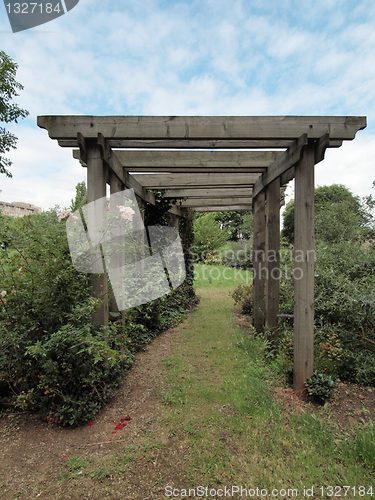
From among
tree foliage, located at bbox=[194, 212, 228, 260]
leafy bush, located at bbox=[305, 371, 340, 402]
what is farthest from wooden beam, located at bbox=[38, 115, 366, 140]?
tree foliage, located at bbox=[194, 212, 228, 260]

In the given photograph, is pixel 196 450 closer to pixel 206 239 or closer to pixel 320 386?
pixel 320 386

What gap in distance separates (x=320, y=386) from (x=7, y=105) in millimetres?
13326

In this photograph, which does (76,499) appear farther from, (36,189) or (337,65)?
(36,189)

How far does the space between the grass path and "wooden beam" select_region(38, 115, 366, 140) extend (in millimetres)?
2519

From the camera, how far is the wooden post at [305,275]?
8.98 feet

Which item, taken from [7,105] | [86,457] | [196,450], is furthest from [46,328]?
[7,105]

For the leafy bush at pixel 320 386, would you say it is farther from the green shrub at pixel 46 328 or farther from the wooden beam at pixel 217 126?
the wooden beam at pixel 217 126

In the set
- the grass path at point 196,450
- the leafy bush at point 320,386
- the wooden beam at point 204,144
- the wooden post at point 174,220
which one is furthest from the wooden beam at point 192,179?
the leafy bush at point 320,386

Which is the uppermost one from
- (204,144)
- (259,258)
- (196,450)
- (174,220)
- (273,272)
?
(204,144)

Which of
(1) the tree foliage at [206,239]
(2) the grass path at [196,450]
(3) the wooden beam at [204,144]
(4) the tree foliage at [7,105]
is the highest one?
(4) the tree foliage at [7,105]

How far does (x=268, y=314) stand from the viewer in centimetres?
377

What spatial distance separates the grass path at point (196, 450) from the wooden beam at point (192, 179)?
2911 millimetres

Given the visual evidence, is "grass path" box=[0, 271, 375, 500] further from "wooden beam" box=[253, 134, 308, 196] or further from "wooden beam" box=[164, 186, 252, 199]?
"wooden beam" box=[164, 186, 252, 199]

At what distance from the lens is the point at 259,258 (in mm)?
4789
